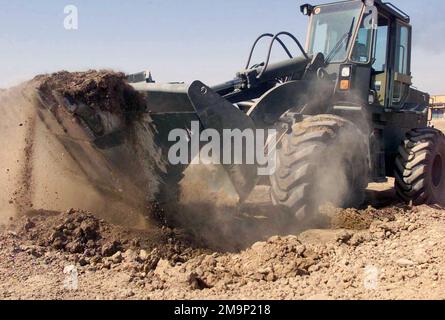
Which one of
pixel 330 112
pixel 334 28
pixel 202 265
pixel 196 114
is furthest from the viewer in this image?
pixel 334 28

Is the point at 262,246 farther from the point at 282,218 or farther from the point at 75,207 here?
the point at 75,207

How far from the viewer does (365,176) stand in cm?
603

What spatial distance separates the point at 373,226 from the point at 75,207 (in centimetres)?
331

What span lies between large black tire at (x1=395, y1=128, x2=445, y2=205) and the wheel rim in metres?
0.11

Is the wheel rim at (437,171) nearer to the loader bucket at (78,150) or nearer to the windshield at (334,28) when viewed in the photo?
the windshield at (334,28)

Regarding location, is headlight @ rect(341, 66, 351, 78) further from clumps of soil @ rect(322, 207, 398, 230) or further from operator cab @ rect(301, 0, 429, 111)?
clumps of soil @ rect(322, 207, 398, 230)

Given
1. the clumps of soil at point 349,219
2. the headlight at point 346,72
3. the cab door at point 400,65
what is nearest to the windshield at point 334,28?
the headlight at point 346,72

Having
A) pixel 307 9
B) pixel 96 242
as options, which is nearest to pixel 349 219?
pixel 96 242

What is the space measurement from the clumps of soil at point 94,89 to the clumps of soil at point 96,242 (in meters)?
1.12

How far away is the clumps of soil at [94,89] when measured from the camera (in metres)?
4.42

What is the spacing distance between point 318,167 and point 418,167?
6.93ft

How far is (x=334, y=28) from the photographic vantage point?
23.3 ft

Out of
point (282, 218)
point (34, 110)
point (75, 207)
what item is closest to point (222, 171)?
point (282, 218)

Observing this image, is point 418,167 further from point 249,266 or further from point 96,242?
point 96,242
